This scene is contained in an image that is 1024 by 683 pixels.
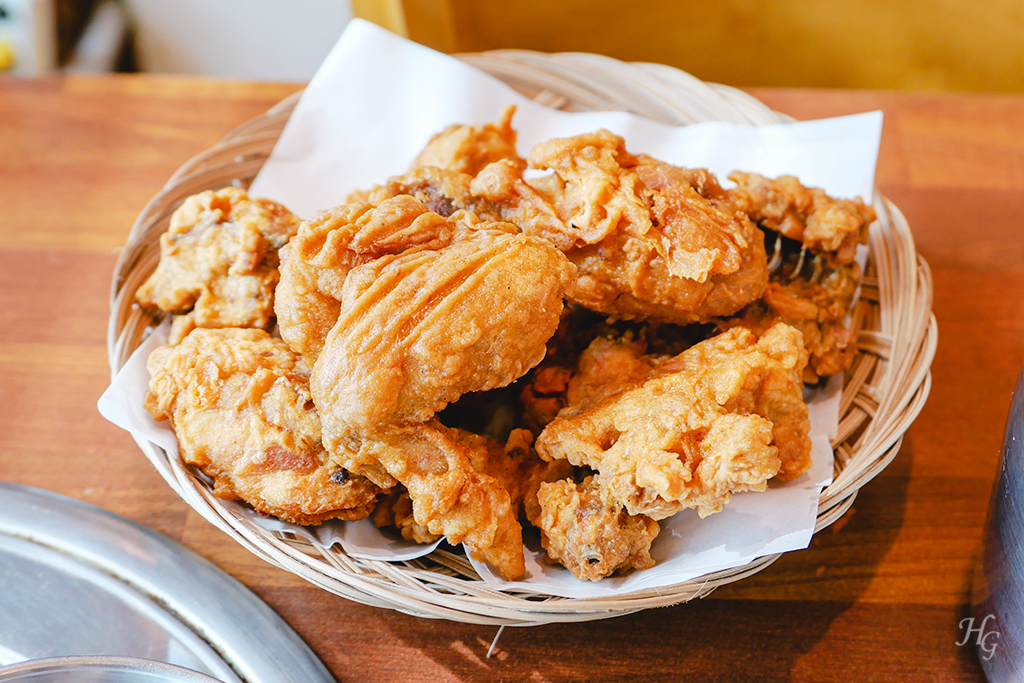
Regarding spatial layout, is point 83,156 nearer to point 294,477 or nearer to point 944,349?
point 294,477

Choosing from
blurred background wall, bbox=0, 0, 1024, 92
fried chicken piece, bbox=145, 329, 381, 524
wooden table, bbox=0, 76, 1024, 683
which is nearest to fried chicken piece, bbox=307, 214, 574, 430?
fried chicken piece, bbox=145, 329, 381, 524

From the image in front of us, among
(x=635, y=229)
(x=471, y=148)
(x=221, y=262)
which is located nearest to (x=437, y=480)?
(x=635, y=229)

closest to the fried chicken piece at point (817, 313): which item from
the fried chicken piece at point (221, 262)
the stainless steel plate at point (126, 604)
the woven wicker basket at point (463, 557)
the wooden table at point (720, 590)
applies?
the woven wicker basket at point (463, 557)

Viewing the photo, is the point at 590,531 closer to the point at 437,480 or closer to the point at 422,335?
the point at 437,480

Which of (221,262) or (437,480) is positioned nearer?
(437,480)

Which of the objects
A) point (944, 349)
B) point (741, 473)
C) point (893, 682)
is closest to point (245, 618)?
point (741, 473)
